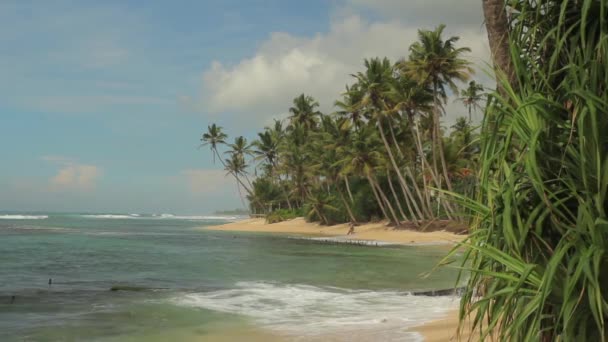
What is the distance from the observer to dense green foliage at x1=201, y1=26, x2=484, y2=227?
36938 mm

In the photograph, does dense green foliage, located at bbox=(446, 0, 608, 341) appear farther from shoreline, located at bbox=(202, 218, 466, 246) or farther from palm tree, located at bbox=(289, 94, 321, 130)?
palm tree, located at bbox=(289, 94, 321, 130)

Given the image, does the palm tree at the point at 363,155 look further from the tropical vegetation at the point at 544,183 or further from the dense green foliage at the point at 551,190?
the dense green foliage at the point at 551,190

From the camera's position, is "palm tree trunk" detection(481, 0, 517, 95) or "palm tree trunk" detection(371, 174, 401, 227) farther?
"palm tree trunk" detection(371, 174, 401, 227)

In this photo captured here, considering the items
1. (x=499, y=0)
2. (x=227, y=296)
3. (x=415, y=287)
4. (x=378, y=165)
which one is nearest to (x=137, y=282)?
(x=227, y=296)

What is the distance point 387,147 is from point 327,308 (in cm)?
3025

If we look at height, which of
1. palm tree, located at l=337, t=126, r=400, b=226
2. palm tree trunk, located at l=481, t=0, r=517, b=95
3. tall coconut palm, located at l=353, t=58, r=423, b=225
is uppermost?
tall coconut palm, located at l=353, t=58, r=423, b=225

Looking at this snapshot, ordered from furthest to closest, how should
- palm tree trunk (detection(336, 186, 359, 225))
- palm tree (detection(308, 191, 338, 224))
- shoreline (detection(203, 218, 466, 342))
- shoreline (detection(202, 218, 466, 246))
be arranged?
palm tree (detection(308, 191, 338, 224)) → palm tree trunk (detection(336, 186, 359, 225)) → shoreline (detection(202, 218, 466, 246)) → shoreline (detection(203, 218, 466, 342))

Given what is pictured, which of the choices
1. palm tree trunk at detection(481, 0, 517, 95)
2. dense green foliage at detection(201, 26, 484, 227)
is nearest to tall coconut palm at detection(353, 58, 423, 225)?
dense green foliage at detection(201, 26, 484, 227)

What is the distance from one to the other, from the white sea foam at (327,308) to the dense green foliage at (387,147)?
1494cm

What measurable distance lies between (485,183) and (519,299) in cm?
73

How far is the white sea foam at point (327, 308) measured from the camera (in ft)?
28.4

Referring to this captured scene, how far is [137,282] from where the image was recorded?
16422mm

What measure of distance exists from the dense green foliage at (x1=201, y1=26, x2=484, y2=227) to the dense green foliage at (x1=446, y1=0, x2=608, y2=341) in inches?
947

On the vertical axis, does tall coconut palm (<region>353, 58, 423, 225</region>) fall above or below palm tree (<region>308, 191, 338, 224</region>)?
above
